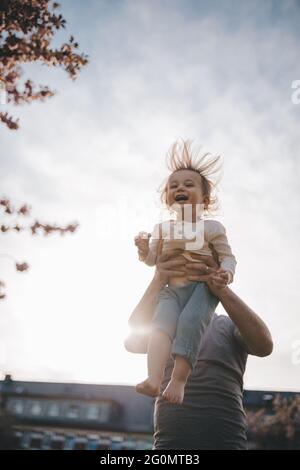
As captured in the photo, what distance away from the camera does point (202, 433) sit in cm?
271

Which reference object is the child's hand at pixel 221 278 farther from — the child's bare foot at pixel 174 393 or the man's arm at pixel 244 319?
the child's bare foot at pixel 174 393

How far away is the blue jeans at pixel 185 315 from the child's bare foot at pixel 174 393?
0.53 ft

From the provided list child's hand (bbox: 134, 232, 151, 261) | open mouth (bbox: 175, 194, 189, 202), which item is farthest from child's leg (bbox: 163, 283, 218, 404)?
open mouth (bbox: 175, 194, 189, 202)

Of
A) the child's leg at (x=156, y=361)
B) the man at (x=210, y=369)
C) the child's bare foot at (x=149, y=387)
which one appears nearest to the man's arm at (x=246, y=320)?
the man at (x=210, y=369)

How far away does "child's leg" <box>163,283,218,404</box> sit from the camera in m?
2.51

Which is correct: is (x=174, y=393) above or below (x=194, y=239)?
below

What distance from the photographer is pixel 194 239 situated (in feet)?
10.1

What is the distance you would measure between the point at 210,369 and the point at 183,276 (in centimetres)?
63

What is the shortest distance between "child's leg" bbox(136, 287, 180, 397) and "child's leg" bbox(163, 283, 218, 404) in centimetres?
5

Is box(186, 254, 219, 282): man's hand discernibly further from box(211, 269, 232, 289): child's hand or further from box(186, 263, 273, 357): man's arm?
box(211, 269, 232, 289): child's hand

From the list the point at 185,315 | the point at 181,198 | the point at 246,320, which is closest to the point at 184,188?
the point at 181,198

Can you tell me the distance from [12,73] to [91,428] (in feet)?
105

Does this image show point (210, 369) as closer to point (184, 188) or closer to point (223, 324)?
point (223, 324)
